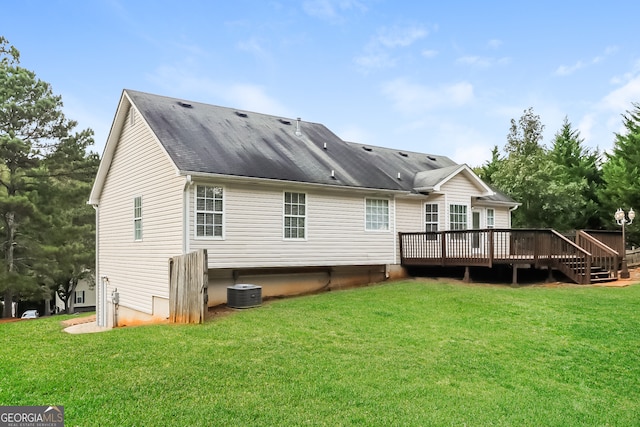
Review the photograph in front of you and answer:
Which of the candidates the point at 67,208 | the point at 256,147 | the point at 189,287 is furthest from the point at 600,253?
the point at 67,208

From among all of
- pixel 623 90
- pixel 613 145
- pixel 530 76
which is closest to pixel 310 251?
pixel 530 76

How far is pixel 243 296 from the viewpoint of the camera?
1188cm

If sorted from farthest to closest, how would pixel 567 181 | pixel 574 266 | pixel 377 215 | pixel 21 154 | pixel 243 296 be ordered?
pixel 567 181, pixel 21 154, pixel 377 215, pixel 574 266, pixel 243 296

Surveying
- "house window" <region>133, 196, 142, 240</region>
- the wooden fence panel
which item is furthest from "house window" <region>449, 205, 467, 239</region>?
"house window" <region>133, 196, 142, 240</region>

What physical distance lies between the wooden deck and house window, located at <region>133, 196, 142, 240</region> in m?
9.11

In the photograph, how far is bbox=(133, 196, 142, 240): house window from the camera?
581 inches

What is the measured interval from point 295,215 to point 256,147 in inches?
106

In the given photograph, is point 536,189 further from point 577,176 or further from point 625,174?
point 577,176

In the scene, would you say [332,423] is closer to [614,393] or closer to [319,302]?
[614,393]

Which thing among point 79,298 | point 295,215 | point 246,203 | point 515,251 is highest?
point 246,203

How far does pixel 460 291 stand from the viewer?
516 inches

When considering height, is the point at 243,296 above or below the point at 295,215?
below

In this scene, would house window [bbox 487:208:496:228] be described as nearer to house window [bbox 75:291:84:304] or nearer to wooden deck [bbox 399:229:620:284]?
wooden deck [bbox 399:229:620:284]

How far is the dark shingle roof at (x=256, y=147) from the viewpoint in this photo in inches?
510
